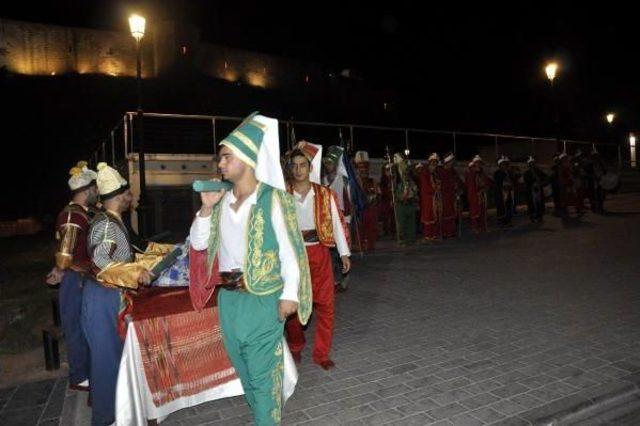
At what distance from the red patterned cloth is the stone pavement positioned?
1.08 ft

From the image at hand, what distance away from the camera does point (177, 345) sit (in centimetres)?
367

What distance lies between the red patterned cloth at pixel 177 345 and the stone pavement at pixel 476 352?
1.08 feet

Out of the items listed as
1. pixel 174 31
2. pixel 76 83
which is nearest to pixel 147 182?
pixel 76 83

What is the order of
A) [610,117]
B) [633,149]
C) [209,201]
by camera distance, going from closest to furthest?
[209,201], [633,149], [610,117]

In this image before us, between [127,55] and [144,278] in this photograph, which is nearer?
[144,278]

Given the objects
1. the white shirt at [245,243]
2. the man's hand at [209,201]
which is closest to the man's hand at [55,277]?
the man's hand at [209,201]

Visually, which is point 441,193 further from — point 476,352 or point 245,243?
point 245,243

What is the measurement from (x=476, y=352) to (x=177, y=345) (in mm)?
2897

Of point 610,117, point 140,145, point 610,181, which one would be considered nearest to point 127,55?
point 610,117

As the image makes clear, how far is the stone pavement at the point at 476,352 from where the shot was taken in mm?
3805

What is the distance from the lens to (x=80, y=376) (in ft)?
15.0

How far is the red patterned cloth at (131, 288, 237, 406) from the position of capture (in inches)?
141

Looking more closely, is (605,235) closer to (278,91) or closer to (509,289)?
(509,289)

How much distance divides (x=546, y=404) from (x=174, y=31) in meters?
59.8
